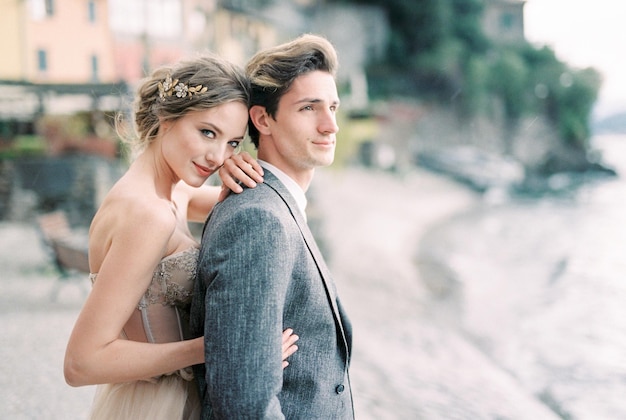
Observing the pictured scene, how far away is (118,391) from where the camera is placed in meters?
1.46

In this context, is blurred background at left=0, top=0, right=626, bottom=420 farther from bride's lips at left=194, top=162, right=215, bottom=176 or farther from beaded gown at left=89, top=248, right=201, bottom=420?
bride's lips at left=194, top=162, right=215, bottom=176

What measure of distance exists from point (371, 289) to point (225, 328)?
22.4ft

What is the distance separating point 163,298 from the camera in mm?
1384

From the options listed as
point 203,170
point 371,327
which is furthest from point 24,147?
point 203,170

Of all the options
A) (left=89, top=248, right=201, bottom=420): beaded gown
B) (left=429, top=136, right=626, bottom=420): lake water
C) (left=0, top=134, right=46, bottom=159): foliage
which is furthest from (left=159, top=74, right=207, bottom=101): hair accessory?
(left=0, top=134, right=46, bottom=159): foliage

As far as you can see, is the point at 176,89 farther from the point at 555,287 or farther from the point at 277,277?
the point at 555,287

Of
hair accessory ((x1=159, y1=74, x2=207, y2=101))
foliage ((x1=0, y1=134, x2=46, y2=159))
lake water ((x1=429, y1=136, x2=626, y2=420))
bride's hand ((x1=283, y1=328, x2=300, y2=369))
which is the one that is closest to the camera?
bride's hand ((x1=283, y1=328, x2=300, y2=369))

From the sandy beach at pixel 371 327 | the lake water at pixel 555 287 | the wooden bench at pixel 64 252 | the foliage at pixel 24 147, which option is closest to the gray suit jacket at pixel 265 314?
the sandy beach at pixel 371 327

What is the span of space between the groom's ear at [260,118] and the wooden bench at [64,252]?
3.42 metres

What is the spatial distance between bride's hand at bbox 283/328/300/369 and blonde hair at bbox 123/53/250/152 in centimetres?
54

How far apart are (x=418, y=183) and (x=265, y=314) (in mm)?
10485

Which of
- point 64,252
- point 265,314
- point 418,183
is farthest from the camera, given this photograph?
point 418,183

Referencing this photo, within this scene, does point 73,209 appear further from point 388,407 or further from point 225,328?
point 225,328

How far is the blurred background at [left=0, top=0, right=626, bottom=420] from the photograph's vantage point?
16.4 feet
